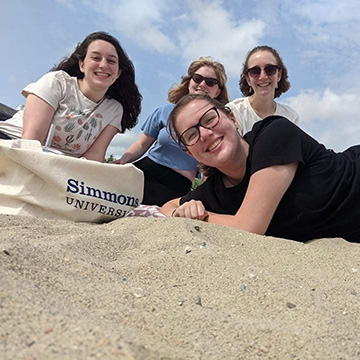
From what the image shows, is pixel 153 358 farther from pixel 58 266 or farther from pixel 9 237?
pixel 9 237

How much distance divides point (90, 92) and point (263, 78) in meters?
1.89

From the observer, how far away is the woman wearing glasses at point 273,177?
92.2 inches

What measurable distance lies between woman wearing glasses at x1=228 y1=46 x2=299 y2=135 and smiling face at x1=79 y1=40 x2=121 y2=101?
1240 mm

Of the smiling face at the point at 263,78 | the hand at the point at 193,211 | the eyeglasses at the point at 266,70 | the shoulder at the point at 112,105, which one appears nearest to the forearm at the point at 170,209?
the hand at the point at 193,211

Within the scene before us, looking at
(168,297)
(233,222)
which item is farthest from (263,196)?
(168,297)

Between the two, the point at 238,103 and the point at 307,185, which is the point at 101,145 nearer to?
the point at 238,103

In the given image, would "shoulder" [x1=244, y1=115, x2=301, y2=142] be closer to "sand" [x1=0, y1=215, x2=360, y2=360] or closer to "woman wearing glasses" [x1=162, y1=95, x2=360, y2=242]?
"woman wearing glasses" [x1=162, y1=95, x2=360, y2=242]

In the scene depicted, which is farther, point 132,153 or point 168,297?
point 132,153

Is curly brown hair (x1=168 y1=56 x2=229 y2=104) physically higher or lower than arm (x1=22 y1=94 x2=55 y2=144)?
higher

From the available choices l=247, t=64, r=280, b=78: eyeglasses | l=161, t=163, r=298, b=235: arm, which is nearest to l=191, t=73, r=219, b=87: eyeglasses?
l=247, t=64, r=280, b=78: eyeglasses

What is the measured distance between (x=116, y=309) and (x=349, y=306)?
0.84 m

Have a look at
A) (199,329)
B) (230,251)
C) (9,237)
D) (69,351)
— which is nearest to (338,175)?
(230,251)

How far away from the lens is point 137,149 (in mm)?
4457

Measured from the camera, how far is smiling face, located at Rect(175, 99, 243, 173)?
2516mm
